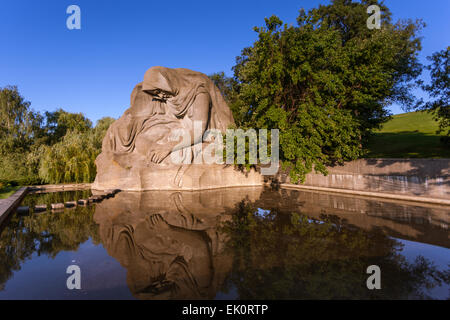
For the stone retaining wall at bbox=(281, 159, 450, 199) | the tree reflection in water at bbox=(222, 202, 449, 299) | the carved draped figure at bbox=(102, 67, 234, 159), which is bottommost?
the tree reflection in water at bbox=(222, 202, 449, 299)

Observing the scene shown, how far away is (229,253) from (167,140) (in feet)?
38.4

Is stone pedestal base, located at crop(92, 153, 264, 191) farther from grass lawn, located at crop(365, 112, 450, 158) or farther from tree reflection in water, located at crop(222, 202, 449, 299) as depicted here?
grass lawn, located at crop(365, 112, 450, 158)

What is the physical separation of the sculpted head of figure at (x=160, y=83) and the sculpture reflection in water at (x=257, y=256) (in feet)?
29.7

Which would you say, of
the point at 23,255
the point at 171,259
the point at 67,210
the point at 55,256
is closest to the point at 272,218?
the point at 171,259

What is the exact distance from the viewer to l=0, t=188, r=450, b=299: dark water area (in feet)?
12.3

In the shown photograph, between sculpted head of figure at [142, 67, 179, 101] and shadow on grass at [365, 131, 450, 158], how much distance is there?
45.7 feet

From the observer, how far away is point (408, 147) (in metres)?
19.6

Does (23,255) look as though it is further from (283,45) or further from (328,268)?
(283,45)

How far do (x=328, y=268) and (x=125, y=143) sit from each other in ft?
49.3

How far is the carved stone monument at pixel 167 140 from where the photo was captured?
48.5 feet

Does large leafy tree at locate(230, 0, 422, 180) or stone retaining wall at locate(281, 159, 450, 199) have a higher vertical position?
large leafy tree at locate(230, 0, 422, 180)

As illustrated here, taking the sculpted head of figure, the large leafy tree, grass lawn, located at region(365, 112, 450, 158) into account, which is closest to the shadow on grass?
grass lawn, located at region(365, 112, 450, 158)

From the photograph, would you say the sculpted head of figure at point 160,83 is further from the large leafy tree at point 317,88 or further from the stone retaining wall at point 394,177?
the stone retaining wall at point 394,177

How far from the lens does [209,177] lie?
50.1 ft
